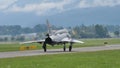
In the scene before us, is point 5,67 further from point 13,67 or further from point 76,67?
point 76,67

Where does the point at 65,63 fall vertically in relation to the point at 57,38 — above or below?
above

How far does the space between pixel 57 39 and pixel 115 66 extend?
121ft

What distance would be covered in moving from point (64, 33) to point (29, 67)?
38.7 meters

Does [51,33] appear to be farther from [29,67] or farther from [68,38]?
[29,67]

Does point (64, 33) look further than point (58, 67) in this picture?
Yes

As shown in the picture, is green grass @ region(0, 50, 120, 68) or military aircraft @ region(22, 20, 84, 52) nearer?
green grass @ region(0, 50, 120, 68)

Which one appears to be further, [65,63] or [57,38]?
[57,38]

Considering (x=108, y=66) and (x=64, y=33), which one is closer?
(x=108, y=66)

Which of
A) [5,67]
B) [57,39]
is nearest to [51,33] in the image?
[57,39]

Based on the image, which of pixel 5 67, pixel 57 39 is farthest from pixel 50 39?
pixel 5 67

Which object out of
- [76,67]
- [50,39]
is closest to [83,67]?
[76,67]

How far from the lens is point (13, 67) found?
97.7ft

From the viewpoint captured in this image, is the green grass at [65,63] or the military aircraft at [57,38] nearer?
the green grass at [65,63]

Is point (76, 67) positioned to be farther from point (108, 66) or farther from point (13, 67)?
point (13, 67)
